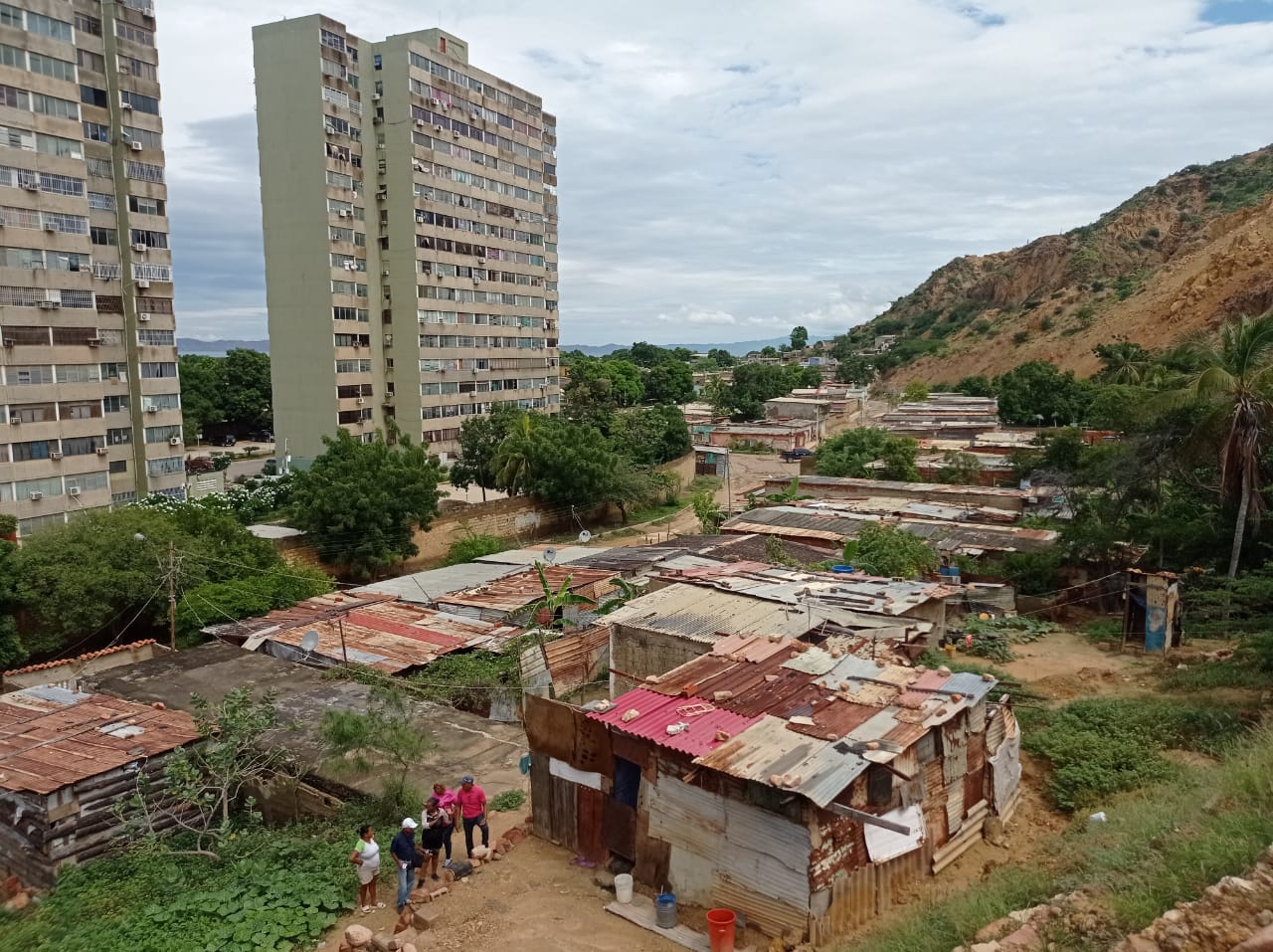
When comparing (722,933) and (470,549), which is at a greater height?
(722,933)

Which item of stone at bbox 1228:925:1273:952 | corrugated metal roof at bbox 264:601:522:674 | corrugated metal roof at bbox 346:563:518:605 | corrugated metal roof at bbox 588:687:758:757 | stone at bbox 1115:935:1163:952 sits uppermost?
stone at bbox 1228:925:1273:952

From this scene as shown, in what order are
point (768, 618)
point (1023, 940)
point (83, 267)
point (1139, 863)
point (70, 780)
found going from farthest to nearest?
point (83, 267), point (768, 618), point (70, 780), point (1139, 863), point (1023, 940)

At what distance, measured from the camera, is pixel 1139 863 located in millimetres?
6859

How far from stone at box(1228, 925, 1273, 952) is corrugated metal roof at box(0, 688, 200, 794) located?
12.6m

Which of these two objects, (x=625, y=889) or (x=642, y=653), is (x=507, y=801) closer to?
(x=625, y=889)

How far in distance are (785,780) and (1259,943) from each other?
403cm

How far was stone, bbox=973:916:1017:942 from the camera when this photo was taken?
21.8ft

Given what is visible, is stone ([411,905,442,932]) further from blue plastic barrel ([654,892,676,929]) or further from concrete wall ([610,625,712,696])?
concrete wall ([610,625,712,696])

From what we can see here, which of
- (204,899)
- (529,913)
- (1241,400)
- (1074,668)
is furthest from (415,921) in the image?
(1241,400)

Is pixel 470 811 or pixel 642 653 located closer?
pixel 470 811

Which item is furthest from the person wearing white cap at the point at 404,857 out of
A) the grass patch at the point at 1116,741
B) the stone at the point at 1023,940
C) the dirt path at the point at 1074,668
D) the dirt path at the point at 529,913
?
the dirt path at the point at 1074,668

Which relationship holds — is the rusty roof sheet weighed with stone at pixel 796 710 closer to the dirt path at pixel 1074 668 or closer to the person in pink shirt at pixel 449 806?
the person in pink shirt at pixel 449 806

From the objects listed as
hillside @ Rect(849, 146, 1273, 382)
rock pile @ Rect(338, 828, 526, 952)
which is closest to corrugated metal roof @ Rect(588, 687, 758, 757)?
rock pile @ Rect(338, 828, 526, 952)

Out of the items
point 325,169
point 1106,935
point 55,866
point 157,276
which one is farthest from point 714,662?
point 325,169
